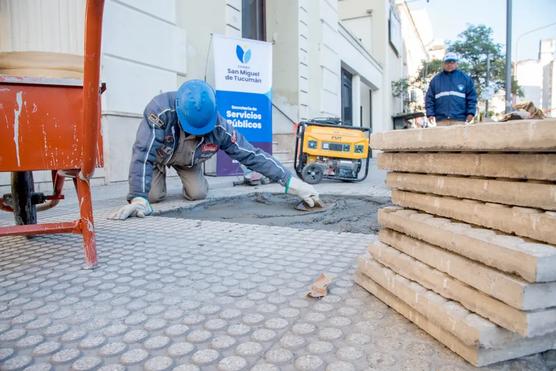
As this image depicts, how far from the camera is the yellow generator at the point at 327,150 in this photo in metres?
6.05

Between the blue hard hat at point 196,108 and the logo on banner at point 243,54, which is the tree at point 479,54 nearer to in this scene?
the logo on banner at point 243,54

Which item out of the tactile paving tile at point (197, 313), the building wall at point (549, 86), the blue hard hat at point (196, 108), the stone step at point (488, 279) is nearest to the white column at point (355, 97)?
the blue hard hat at point (196, 108)

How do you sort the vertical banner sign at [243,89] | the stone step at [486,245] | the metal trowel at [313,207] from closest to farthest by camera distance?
1. the stone step at [486,245]
2. the metal trowel at [313,207]
3. the vertical banner sign at [243,89]

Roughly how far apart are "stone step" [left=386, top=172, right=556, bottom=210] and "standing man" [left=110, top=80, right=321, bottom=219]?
224 centimetres

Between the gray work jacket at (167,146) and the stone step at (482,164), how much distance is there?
216 cm

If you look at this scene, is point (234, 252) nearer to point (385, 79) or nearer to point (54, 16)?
point (54, 16)

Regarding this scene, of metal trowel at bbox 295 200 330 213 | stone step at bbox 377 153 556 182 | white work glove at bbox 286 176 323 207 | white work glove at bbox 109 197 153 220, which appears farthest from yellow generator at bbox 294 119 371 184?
stone step at bbox 377 153 556 182

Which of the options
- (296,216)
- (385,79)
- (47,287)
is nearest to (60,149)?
(47,287)

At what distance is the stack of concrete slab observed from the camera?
102cm

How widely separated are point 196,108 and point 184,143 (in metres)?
0.58

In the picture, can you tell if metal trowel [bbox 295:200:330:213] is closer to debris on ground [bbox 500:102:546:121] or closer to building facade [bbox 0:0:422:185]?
debris on ground [bbox 500:102:546:121]

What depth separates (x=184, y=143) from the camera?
396 centimetres

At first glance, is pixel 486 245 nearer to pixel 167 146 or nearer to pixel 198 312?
pixel 198 312

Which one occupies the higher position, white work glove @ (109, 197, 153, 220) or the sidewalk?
white work glove @ (109, 197, 153, 220)
